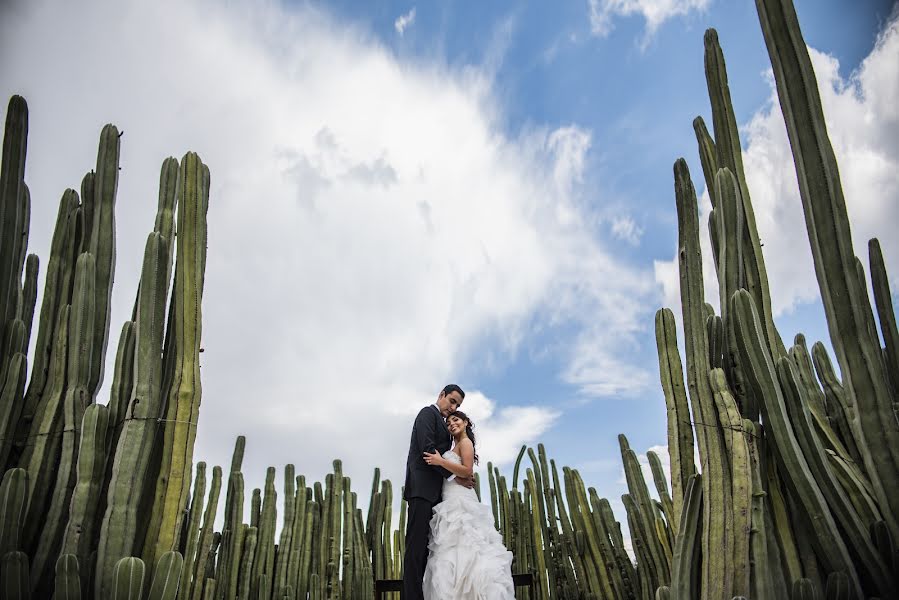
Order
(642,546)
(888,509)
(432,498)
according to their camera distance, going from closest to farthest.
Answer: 1. (888,509)
2. (432,498)
3. (642,546)

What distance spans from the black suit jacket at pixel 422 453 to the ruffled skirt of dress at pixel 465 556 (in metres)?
0.11

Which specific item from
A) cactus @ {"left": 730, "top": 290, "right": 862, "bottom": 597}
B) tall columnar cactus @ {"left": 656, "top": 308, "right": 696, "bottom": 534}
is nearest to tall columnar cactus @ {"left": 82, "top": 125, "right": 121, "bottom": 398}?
tall columnar cactus @ {"left": 656, "top": 308, "right": 696, "bottom": 534}

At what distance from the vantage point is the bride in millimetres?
3293

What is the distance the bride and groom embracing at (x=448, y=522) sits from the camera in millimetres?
3314

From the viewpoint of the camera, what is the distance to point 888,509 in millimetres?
2057

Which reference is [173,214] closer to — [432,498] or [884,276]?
[432,498]

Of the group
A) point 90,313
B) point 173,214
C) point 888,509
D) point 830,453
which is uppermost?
point 173,214

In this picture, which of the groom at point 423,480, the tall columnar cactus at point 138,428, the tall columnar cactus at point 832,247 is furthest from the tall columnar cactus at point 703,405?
the tall columnar cactus at point 138,428

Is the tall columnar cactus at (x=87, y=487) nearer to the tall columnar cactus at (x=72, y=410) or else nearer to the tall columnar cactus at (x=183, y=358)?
the tall columnar cactus at (x=72, y=410)

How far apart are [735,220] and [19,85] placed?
11.4ft

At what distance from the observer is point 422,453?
12.1ft

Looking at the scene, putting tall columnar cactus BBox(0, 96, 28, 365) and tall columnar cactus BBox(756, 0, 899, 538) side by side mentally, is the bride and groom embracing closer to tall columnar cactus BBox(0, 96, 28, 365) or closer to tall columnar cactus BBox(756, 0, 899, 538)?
tall columnar cactus BBox(756, 0, 899, 538)

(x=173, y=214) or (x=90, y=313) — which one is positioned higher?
(x=173, y=214)

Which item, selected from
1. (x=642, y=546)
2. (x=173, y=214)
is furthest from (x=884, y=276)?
(x=173, y=214)
